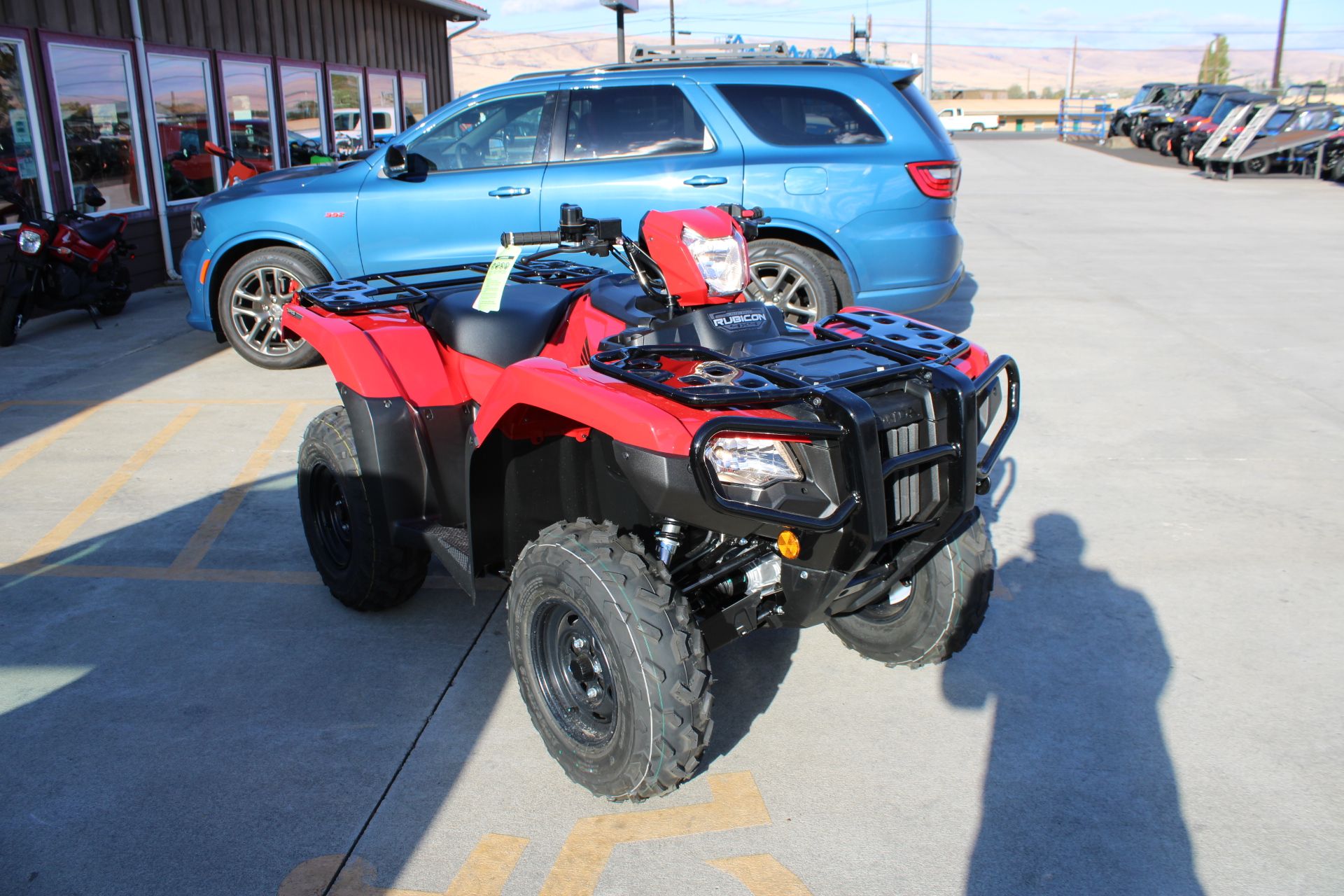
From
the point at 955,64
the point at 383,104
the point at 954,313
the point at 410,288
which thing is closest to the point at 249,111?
the point at 383,104

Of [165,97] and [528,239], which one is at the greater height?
[165,97]

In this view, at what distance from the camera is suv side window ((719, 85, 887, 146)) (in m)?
7.11

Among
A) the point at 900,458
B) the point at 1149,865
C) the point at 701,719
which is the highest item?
the point at 900,458

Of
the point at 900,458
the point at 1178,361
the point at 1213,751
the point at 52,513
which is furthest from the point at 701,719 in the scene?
the point at 1178,361

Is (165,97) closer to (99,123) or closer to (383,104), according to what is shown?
(99,123)

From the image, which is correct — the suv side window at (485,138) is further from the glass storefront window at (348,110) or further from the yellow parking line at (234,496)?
the glass storefront window at (348,110)

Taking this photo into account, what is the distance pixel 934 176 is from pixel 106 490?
17.2 feet

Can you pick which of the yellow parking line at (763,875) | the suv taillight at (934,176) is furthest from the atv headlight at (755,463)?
the suv taillight at (934,176)

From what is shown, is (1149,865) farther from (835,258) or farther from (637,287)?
(835,258)

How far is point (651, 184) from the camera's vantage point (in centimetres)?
707

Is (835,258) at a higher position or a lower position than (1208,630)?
higher

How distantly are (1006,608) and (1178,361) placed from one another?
4388 millimetres

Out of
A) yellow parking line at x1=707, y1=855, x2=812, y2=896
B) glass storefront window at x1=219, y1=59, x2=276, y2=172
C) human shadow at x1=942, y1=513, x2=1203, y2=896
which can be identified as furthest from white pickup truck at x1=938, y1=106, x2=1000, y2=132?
yellow parking line at x1=707, y1=855, x2=812, y2=896

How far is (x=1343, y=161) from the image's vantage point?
20312 mm
